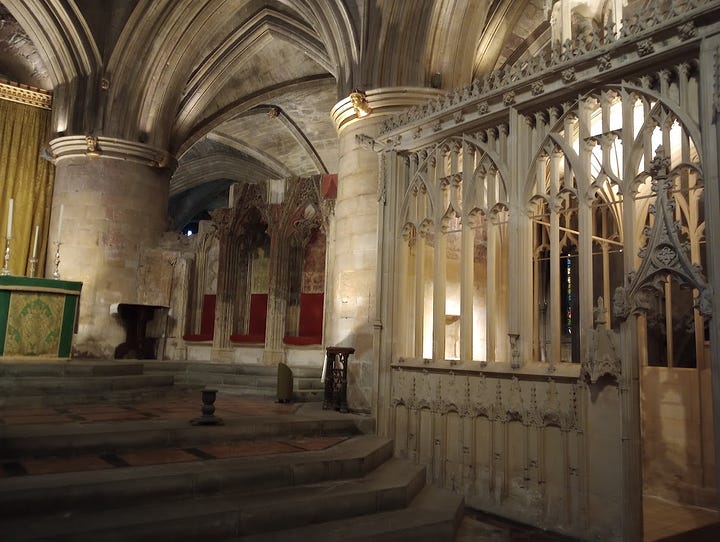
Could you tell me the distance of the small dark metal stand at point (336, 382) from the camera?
6082 mm

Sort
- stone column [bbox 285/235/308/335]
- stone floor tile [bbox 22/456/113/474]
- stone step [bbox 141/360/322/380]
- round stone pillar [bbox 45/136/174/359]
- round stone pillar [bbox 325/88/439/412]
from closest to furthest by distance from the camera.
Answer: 1. stone floor tile [bbox 22/456/113/474]
2. round stone pillar [bbox 325/88/439/412]
3. stone step [bbox 141/360/322/380]
4. stone column [bbox 285/235/308/335]
5. round stone pillar [bbox 45/136/174/359]

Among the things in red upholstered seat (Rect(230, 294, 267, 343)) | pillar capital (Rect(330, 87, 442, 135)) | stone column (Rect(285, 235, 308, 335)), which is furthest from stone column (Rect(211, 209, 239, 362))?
pillar capital (Rect(330, 87, 442, 135))

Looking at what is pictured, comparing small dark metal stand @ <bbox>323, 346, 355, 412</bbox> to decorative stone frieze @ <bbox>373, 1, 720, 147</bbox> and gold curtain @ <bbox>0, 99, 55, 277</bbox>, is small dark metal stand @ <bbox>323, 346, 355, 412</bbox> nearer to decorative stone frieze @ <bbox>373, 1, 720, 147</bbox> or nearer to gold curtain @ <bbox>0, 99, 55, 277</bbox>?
decorative stone frieze @ <bbox>373, 1, 720, 147</bbox>

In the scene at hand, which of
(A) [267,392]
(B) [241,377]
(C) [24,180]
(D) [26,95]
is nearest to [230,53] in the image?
(D) [26,95]

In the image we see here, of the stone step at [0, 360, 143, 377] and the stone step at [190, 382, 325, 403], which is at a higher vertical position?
the stone step at [0, 360, 143, 377]

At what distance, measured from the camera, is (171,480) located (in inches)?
141

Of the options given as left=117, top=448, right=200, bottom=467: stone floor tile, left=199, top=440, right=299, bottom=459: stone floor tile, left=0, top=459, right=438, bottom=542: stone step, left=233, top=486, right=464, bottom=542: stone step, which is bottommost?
left=233, top=486, right=464, bottom=542: stone step

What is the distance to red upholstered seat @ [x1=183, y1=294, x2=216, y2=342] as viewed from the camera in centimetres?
1040

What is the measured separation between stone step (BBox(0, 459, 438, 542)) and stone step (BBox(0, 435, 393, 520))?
0.05 meters

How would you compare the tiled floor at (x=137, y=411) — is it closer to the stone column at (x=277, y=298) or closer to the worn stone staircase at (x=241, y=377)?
the worn stone staircase at (x=241, y=377)

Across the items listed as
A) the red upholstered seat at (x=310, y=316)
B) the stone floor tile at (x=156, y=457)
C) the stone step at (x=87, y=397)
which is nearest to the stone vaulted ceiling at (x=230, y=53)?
the red upholstered seat at (x=310, y=316)

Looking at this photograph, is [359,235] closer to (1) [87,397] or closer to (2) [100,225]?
(1) [87,397]

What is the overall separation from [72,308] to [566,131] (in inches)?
243

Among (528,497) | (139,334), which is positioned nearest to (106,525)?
(528,497)
